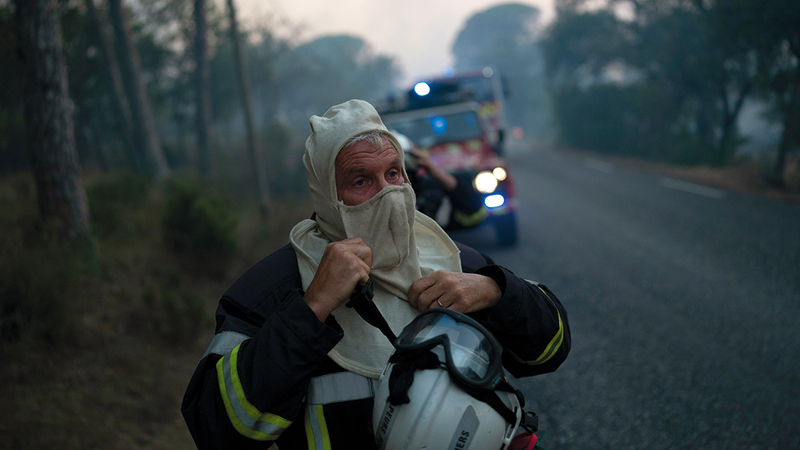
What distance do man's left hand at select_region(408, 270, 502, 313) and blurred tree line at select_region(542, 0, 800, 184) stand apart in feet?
37.8

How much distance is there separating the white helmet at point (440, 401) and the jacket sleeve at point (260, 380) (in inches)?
8.3

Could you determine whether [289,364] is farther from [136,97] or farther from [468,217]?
[136,97]

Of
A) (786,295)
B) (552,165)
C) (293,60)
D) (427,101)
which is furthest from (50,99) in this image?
(293,60)

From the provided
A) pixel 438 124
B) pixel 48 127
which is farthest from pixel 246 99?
pixel 48 127

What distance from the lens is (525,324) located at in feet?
5.13

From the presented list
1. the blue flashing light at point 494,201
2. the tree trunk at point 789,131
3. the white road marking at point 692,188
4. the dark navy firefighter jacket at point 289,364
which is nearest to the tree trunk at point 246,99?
the blue flashing light at point 494,201

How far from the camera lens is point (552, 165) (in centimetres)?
1669

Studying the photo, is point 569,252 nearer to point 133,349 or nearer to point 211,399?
point 133,349

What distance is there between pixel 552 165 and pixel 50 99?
46.9 feet

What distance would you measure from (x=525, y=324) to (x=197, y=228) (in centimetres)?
592

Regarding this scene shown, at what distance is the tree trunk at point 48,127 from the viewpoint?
5.37 m

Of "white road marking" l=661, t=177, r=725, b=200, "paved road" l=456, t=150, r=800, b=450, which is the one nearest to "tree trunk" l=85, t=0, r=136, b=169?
"paved road" l=456, t=150, r=800, b=450

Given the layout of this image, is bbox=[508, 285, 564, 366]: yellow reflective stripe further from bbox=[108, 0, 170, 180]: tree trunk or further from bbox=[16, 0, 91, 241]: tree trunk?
bbox=[108, 0, 170, 180]: tree trunk

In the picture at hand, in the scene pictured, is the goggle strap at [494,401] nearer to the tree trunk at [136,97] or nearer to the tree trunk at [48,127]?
the tree trunk at [48,127]
